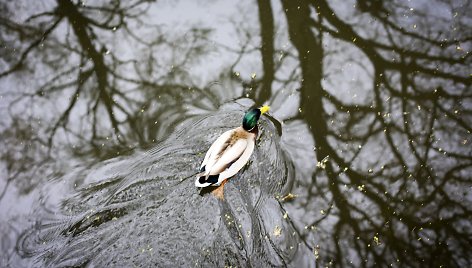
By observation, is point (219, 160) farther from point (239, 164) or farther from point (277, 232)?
point (277, 232)

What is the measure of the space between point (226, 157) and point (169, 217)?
2.83 feet

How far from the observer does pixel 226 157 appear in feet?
10.7

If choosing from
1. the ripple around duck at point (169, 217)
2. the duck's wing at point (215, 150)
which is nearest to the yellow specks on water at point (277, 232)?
the ripple around duck at point (169, 217)

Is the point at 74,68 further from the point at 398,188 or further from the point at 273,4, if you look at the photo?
the point at 398,188

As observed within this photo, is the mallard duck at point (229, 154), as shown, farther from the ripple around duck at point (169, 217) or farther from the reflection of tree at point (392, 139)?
the reflection of tree at point (392, 139)

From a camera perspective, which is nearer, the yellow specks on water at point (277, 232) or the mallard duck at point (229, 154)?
the mallard duck at point (229, 154)

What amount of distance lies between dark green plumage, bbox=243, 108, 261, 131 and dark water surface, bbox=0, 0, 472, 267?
1.14 ft

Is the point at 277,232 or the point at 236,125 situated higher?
the point at 236,125

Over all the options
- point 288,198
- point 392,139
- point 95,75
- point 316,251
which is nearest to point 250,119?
point 288,198

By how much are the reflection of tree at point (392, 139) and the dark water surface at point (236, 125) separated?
16 millimetres

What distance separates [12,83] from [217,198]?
8.73 ft

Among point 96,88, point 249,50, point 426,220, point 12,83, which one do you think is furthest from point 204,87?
point 426,220

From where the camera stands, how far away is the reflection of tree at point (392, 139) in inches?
139

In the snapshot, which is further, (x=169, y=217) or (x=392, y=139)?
(x=392, y=139)
